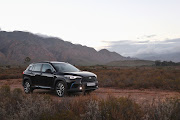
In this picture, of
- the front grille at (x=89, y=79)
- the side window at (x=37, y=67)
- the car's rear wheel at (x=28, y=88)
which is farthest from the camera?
the car's rear wheel at (x=28, y=88)

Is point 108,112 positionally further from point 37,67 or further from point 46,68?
point 37,67

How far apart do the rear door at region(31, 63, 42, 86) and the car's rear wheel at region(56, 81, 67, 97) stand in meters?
1.59

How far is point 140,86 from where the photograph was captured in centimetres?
1465

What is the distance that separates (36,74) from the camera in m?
11.8

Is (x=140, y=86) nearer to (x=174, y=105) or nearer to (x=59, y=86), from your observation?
(x=59, y=86)

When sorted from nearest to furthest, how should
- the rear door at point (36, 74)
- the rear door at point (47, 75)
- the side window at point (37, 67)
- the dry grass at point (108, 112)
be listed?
the dry grass at point (108, 112) < the rear door at point (47, 75) < the rear door at point (36, 74) < the side window at point (37, 67)

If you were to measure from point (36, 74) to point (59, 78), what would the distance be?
2.06m

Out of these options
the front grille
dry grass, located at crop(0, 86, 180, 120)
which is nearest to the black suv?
the front grille

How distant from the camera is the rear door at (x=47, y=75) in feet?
35.8

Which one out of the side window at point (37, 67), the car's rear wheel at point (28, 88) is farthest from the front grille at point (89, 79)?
the car's rear wheel at point (28, 88)

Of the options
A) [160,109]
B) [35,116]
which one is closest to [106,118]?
[160,109]

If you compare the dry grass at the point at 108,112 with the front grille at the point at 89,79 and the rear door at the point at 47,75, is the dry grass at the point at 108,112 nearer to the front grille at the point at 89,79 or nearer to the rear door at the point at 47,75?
the front grille at the point at 89,79

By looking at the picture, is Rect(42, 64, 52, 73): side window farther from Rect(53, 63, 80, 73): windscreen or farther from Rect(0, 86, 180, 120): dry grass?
Rect(0, 86, 180, 120): dry grass

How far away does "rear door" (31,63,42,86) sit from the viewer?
38.3ft
